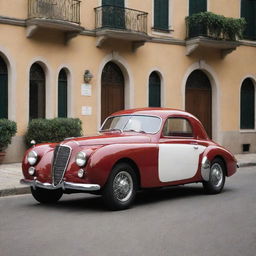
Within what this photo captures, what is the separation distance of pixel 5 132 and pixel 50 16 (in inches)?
164

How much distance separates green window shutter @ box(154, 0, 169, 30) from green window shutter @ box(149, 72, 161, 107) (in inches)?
76.7

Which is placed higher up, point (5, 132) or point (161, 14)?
point (161, 14)

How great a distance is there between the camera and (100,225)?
25.8 ft

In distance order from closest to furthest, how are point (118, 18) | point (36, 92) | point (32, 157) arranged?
point (32, 157), point (36, 92), point (118, 18)

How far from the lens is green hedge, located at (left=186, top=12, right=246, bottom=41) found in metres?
22.4

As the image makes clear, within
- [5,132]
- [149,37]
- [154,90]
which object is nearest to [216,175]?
[5,132]

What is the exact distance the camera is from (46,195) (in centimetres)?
1005

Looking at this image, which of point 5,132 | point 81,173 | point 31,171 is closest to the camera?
point 81,173

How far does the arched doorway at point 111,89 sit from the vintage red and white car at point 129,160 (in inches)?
380

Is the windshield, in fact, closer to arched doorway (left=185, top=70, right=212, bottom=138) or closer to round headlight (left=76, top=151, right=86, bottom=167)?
round headlight (left=76, top=151, right=86, bottom=167)

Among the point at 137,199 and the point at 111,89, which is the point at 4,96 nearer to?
the point at 111,89

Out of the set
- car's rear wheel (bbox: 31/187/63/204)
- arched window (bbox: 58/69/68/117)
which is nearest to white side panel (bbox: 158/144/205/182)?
car's rear wheel (bbox: 31/187/63/204)

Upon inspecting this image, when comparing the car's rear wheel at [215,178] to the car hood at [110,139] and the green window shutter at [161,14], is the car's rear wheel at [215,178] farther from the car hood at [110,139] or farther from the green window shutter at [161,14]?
the green window shutter at [161,14]

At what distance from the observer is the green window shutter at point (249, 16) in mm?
25422
